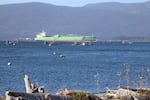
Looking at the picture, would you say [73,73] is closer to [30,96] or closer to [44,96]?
[44,96]

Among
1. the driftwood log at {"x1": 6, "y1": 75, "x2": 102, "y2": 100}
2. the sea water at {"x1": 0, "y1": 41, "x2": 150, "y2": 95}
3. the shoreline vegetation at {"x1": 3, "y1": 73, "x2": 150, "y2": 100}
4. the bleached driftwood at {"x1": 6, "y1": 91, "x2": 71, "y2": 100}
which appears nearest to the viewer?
the bleached driftwood at {"x1": 6, "y1": 91, "x2": 71, "y2": 100}

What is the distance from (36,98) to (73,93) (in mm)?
1427

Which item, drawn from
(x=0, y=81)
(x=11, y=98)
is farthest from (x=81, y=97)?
(x=0, y=81)

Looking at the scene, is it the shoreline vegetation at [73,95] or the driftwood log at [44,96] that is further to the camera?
the shoreline vegetation at [73,95]

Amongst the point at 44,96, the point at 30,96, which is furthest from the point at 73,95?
the point at 30,96

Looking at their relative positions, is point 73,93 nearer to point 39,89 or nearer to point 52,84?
point 39,89

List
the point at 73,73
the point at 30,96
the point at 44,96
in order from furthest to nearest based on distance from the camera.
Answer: the point at 73,73 < the point at 44,96 < the point at 30,96

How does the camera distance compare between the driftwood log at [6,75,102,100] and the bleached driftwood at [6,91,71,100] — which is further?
the driftwood log at [6,75,102,100]

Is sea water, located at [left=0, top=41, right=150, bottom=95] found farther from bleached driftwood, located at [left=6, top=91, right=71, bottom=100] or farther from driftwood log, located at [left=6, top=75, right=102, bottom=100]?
bleached driftwood, located at [left=6, top=91, right=71, bottom=100]

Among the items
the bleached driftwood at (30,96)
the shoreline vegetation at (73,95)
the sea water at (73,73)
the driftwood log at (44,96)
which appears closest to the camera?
the bleached driftwood at (30,96)

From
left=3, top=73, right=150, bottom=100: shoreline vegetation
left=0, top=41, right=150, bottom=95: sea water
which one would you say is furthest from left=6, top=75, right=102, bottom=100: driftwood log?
left=0, top=41, right=150, bottom=95: sea water

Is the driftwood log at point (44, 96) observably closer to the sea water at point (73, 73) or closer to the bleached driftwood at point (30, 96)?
the bleached driftwood at point (30, 96)

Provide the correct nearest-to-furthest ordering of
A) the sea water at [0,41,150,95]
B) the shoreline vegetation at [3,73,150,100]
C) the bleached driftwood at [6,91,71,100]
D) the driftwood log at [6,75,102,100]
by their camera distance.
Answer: the bleached driftwood at [6,91,71,100] < the driftwood log at [6,75,102,100] < the shoreline vegetation at [3,73,150,100] < the sea water at [0,41,150,95]

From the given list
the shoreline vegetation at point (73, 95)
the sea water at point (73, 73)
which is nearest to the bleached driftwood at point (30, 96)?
the shoreline vegetation at point (73, 95)
